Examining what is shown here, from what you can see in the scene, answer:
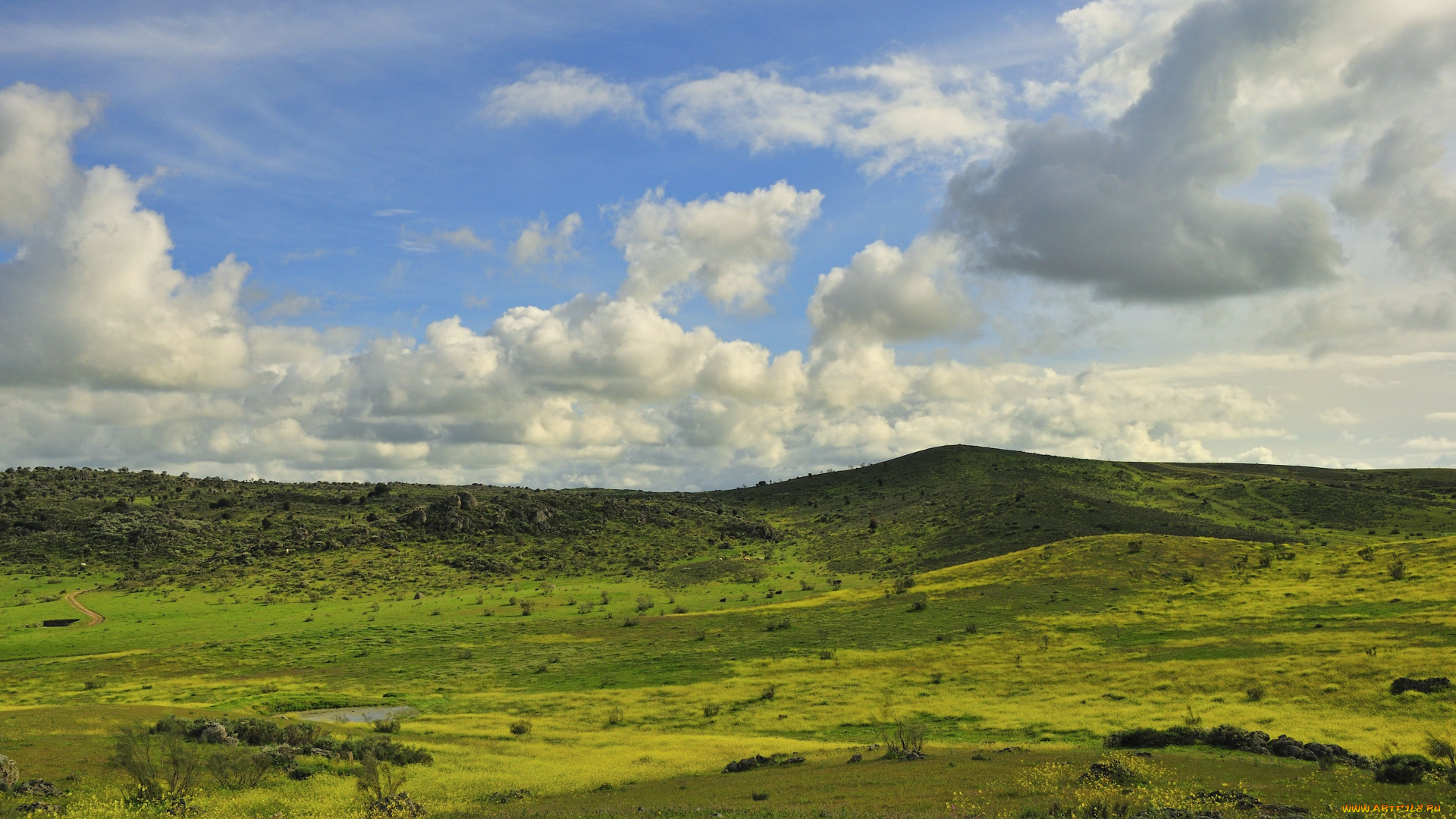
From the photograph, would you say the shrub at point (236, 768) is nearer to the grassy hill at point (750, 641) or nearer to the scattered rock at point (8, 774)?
the grassy hill at point (750, 641)

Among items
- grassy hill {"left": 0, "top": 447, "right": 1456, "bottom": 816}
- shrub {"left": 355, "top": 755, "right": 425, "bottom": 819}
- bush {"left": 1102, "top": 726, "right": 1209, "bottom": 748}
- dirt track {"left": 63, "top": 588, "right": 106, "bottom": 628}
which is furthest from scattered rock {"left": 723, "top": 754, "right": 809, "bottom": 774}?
dirt track {"left": 63, "top": 588, "right": 106, "bottom": 628}

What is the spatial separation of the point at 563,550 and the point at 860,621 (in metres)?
70.9

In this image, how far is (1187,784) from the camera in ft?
72.3

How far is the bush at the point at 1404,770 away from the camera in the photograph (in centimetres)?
2108

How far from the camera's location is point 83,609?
3398 inches

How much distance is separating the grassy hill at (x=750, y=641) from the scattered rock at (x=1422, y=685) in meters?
0.59

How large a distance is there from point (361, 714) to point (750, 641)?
92.9ft

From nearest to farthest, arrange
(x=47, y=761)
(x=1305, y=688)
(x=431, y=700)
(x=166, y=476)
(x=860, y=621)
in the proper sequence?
(x=47, y=761), (x=1305, y=688), (x=431, y=700), (x=860, y=621), (x=166, y=476)

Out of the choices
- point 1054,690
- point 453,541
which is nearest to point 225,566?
point 453,541

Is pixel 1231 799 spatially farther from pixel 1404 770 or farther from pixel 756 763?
pixel 756 763

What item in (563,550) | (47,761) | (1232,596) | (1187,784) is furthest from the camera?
(563,550)

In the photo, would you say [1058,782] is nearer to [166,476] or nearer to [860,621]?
[860,621]

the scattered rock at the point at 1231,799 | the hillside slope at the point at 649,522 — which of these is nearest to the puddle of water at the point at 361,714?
the scattered rock at the point at 1231,799

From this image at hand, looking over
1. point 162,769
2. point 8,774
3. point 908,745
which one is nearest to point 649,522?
point 908,745
